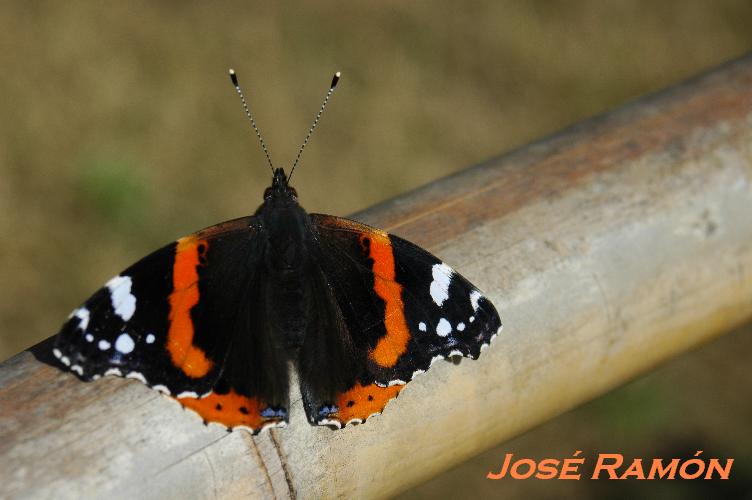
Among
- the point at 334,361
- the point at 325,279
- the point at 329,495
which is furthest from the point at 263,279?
the point at 329,495

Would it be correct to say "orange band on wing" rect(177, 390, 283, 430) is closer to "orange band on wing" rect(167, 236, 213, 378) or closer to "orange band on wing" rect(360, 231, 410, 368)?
"orange band on wing" rect(167, 236, 213, 378)

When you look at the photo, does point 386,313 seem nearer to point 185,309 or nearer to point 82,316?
point 185,309

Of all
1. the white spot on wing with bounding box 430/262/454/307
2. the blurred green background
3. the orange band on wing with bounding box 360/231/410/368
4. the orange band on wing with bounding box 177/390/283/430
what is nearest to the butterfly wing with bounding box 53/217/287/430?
the orange band on wing with bounding box 177/390/283/430

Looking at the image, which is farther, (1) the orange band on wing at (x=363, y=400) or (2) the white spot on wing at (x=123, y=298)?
(2) the white spot on wing at (x=123, y=298)

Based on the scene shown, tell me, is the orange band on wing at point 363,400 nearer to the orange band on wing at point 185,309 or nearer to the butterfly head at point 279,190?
the orange band on wing at point 185,309

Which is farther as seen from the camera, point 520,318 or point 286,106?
point 286,106

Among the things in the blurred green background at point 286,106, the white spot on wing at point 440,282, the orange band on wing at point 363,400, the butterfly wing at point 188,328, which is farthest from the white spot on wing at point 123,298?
the blurred green background at point 286,106

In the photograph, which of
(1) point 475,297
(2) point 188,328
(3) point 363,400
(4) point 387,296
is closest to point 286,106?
(4) point 387,296
